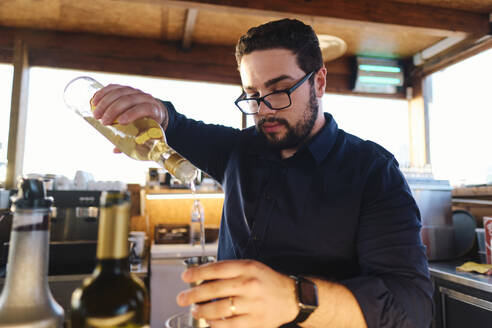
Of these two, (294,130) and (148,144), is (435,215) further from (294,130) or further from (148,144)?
(148,144)

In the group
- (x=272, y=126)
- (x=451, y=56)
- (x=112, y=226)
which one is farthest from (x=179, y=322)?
(x=451, y=56)

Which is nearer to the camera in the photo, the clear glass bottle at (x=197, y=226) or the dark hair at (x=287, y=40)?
the dark hair at (x=287, y=40)

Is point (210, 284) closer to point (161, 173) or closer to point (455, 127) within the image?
point (161, 173)

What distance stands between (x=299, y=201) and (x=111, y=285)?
2.81 ft

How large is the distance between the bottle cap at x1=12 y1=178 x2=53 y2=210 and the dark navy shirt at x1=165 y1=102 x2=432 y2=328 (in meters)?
0.62

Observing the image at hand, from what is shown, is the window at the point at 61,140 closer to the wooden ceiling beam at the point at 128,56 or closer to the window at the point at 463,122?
the wooden ceiling beam at the point at 128,56

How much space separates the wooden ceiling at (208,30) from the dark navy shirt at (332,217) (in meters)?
1.73

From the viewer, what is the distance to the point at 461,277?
2176 mm

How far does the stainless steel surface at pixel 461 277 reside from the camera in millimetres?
2018

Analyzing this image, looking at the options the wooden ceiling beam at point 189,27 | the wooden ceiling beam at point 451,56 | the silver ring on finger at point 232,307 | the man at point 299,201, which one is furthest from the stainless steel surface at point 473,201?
the silver ring on finger at point 232,307

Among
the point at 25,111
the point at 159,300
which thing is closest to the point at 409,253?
the point at 159,300

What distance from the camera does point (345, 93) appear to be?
409 centimetres

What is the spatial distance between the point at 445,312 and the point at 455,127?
2.08 m

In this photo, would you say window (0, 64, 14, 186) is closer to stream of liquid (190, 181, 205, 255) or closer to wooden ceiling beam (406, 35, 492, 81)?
stream of liquid (190, 181, 205, 255)
